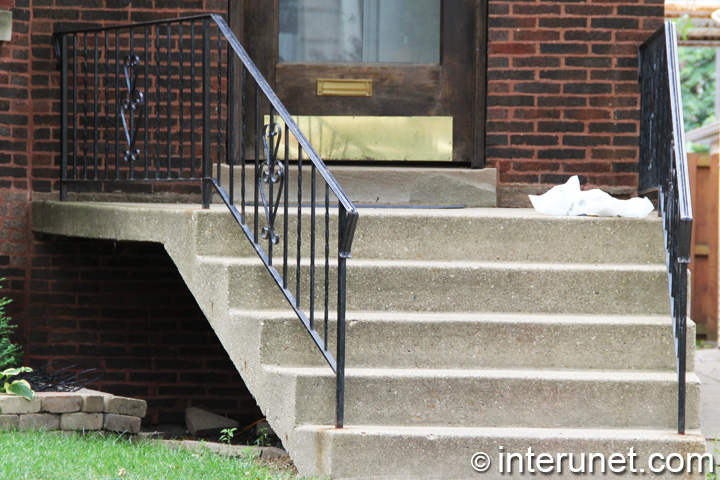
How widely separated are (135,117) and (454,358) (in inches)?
103

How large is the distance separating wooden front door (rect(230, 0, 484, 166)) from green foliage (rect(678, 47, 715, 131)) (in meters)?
26.6

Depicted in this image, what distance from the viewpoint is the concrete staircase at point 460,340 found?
3.51 meters

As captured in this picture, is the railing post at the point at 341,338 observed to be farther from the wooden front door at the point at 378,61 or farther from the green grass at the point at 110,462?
the wooden front door at the point at 378,61

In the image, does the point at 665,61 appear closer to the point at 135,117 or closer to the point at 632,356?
the point at 632,356

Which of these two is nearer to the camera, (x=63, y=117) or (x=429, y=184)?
(x=63, y=117)

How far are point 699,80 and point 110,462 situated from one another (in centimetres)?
2984

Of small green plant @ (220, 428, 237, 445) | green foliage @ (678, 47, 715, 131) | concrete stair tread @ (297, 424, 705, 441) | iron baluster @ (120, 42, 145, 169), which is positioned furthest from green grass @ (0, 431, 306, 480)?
green foliage @ (678, 47, 715, 131)

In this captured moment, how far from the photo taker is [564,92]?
5.45 metres

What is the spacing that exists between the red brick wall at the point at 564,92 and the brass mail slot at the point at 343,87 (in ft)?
2.59

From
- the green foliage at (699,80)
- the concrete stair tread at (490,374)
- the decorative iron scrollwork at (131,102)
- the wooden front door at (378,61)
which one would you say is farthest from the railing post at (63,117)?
the green foliage at (699,80)

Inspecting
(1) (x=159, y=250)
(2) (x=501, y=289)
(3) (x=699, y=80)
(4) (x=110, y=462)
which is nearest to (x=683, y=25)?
(2) (x=501, y=289)

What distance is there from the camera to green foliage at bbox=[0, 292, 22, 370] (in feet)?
16.0

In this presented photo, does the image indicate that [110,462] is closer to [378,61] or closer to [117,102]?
[117,102]

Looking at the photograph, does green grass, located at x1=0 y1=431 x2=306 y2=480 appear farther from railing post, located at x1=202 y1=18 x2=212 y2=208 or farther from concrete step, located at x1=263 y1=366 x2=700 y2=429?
railing post, located at x1=202 y1=18 x2=212 y2=208
